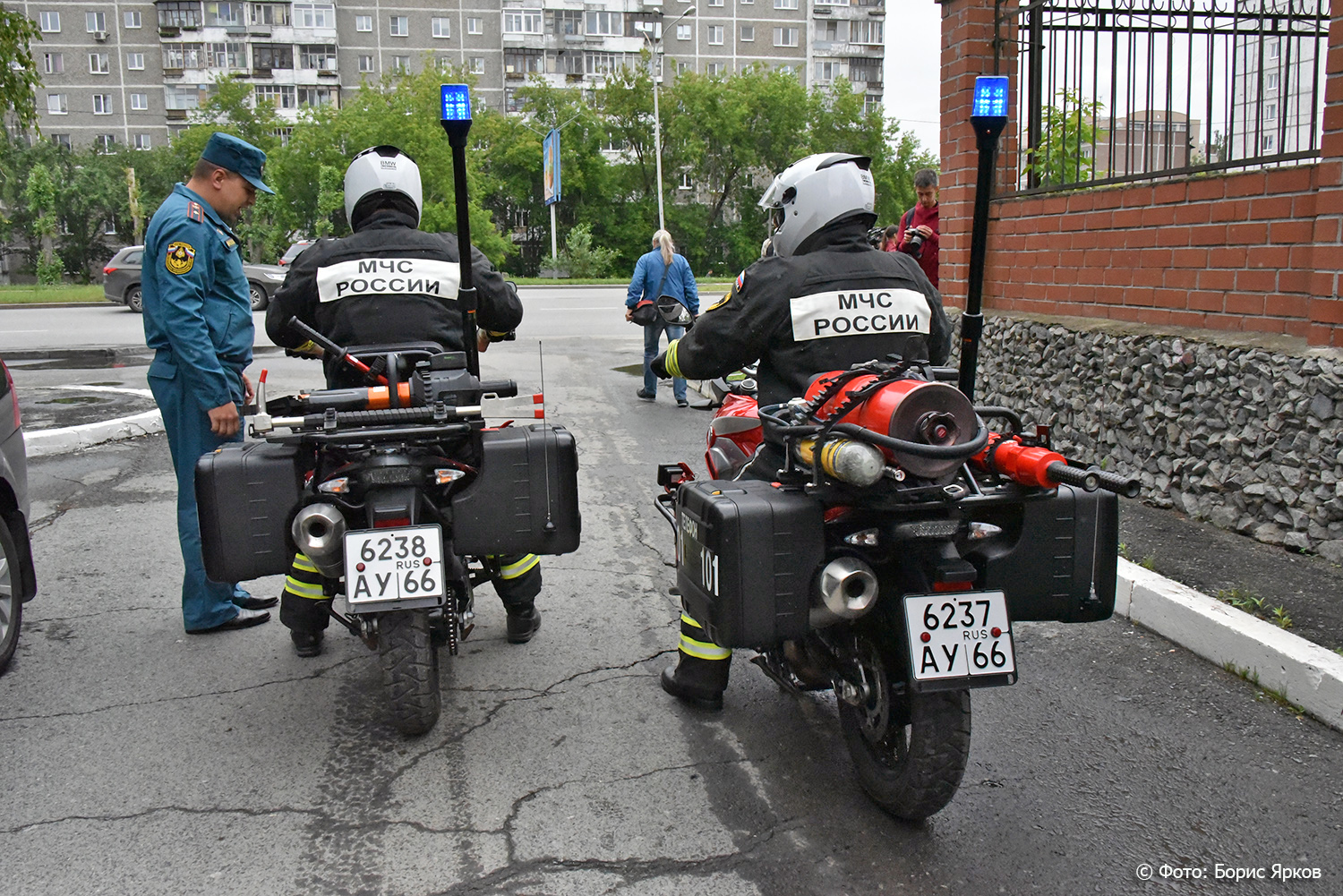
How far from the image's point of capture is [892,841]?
313cm

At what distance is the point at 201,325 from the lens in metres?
4.55

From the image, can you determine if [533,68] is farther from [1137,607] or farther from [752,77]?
[1137,607]

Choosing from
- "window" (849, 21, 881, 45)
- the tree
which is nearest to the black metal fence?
the tree

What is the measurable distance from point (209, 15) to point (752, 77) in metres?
37.1

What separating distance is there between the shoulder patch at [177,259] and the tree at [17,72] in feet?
18.1

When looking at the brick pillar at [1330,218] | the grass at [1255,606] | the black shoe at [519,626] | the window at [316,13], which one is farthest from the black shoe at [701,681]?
the window at [316,13]

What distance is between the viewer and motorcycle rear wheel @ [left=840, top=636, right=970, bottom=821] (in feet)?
9.84

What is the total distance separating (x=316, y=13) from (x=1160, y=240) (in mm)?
77394

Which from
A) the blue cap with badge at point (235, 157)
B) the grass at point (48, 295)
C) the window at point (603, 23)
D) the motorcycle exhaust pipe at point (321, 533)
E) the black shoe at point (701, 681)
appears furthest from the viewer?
the window at point (603, 23)

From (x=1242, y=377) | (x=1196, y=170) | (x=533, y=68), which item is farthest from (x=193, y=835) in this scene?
(x=533, y=68)

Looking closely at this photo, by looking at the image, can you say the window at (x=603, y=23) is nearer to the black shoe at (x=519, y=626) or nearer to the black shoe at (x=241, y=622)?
the black shoe at (x=241, y=622)

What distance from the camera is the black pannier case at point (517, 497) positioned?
12.6 feet

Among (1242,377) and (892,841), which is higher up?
(1242,377)

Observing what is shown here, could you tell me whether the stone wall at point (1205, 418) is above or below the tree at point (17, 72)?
below
